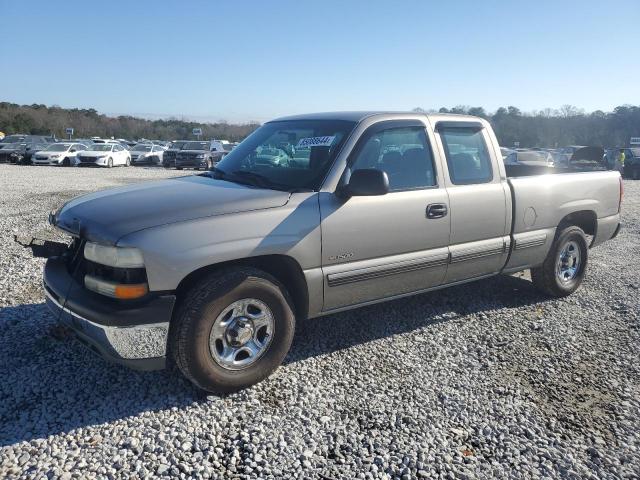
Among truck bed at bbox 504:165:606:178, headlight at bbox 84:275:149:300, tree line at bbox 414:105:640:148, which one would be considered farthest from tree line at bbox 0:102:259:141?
headlight at bbox 84:275:149:300

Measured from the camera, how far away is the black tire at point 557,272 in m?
5.39

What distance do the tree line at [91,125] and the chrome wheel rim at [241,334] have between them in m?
66.7

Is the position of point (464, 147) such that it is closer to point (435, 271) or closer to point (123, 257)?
point (435, 271)

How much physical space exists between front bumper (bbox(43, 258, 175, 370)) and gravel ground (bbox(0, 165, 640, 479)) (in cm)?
40

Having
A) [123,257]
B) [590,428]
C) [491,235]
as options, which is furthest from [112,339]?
[491,235]

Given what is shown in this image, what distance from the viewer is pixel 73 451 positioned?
2.76m

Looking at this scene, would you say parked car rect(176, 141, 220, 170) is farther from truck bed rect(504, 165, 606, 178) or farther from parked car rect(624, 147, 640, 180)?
truck bed rect(504, 165, 606, 178)

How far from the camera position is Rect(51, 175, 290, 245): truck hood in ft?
10.2

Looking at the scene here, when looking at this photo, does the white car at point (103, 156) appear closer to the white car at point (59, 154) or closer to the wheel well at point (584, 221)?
the white car at point (59, 154)

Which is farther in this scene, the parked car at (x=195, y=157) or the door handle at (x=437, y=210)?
the parked car at (x=195, y=157)

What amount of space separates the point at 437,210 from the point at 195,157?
24214mm

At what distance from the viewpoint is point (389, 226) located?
3.91 meters

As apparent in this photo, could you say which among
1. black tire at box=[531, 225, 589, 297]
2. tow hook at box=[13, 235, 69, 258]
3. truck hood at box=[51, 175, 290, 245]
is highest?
truck hood at box=[51, 175, 290, 245]

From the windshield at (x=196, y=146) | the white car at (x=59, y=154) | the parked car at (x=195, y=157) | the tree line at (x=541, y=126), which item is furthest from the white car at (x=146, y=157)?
the tree line at (x=541, y=126)
